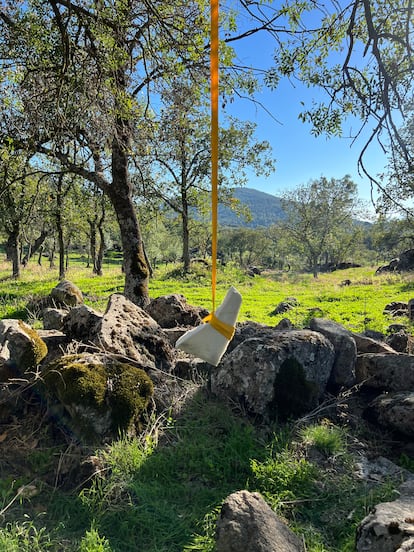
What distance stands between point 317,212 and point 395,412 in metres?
44.2

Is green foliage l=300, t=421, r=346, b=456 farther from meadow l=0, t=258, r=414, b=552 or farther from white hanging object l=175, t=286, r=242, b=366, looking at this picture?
white hanging object l=175, t=286, r=242, b=366

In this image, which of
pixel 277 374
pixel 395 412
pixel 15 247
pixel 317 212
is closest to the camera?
pixel 395 412

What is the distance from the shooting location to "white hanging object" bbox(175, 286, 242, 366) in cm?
252

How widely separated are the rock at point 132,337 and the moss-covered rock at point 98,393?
52 centimetres

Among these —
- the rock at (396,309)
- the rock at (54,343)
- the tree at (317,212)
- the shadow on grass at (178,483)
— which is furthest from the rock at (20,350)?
the tree at (317,212)

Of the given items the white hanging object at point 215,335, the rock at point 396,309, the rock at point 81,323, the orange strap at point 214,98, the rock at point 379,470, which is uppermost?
the orange strap at point 214,98

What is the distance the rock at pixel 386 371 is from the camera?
182 inches

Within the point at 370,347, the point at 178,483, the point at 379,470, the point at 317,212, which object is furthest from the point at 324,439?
the point at 317,212

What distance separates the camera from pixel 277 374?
13.9 feet

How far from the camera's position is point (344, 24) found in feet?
16.8

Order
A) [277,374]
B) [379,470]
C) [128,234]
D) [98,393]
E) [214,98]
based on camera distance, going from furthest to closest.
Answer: [128,234] < [277,374] < [98,393] < [379,470] < [214,98]

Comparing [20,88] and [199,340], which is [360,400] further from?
[20,88]

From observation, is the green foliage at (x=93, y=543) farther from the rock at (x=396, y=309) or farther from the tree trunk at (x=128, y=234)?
the rock at (x=396, y=309)

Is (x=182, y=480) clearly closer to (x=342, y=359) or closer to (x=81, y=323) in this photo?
(x=342, y=359)
